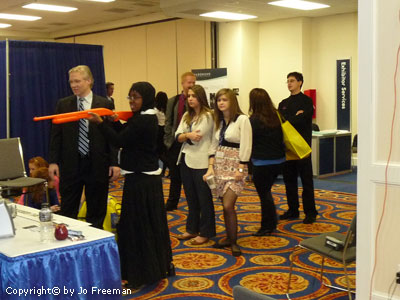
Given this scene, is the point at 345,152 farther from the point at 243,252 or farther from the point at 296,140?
the point at 243,252

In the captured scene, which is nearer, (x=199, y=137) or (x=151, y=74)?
(x=199, y=137)

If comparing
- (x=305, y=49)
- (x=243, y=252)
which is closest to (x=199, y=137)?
(x=243, y=252)

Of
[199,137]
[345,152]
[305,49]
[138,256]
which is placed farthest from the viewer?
[305,49]

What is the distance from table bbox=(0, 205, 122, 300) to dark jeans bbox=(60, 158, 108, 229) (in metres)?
1.22

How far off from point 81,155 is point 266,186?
1.77m

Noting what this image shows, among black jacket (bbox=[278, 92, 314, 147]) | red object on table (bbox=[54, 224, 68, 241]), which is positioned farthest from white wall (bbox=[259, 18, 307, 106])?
red object on table (bbox=[54, 224, 68, 241])

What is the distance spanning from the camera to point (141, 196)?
3.62 meters

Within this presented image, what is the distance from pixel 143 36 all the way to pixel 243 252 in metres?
8.60

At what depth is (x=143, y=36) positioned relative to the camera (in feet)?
40.2

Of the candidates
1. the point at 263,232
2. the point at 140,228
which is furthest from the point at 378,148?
the point at 263,232

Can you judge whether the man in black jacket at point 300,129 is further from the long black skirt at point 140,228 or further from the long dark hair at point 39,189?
the long dark hair at point 39,189

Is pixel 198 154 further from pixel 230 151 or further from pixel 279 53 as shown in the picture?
pixel 279 53

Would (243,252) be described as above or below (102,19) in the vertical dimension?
below

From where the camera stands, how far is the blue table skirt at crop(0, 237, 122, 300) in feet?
7.79
